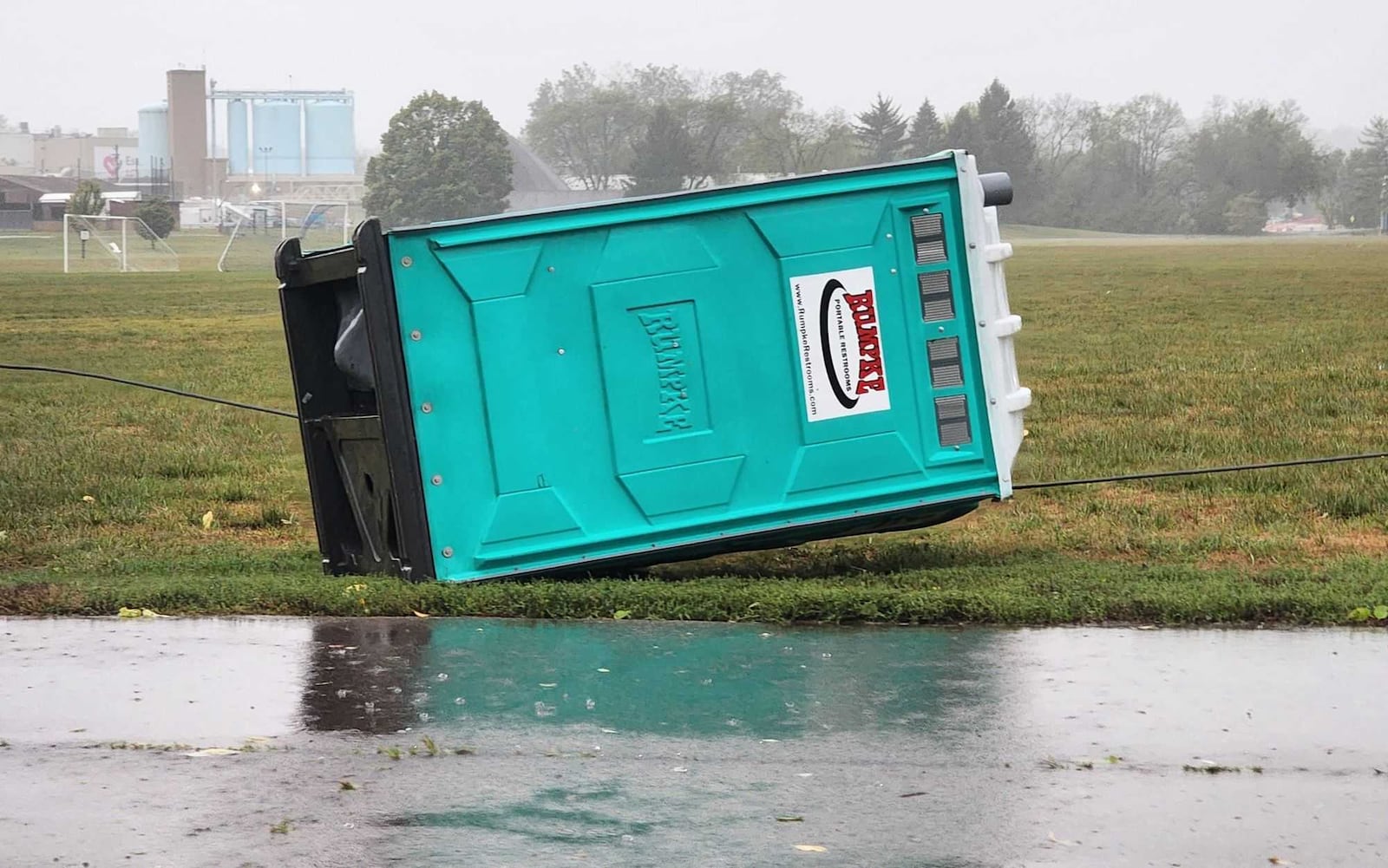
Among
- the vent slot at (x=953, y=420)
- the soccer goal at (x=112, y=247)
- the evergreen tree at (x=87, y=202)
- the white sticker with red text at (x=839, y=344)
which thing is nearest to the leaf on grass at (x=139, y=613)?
the white sticker with red text at (x=839, y=344)

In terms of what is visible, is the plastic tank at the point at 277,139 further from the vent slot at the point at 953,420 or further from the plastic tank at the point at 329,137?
the vent slot at the point at 953,420

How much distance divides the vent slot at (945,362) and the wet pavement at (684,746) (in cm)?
131

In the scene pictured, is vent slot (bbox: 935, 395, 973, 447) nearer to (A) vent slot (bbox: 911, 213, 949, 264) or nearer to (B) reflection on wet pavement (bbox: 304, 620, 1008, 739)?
(A) vent slot (bbox: 911, 213, 949, 264)

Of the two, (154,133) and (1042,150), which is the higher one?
(154,133)

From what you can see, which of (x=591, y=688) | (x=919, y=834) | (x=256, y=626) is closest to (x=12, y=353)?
(x=256, y=626)

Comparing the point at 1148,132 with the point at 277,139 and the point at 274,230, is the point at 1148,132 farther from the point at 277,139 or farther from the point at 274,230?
the point at 277,139

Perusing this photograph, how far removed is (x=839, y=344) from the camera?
735 centimetres

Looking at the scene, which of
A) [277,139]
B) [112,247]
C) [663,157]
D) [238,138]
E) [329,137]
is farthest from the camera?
[329,137]

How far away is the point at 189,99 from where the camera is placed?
13625cm

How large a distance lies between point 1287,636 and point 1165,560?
1.83 m

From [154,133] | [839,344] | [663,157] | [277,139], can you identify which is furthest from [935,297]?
[277,139]

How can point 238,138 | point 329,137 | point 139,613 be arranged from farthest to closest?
point 329,137 → point 238,138 → point 139,613

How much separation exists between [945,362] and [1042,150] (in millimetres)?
103320

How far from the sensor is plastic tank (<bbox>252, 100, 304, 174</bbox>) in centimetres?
14912
